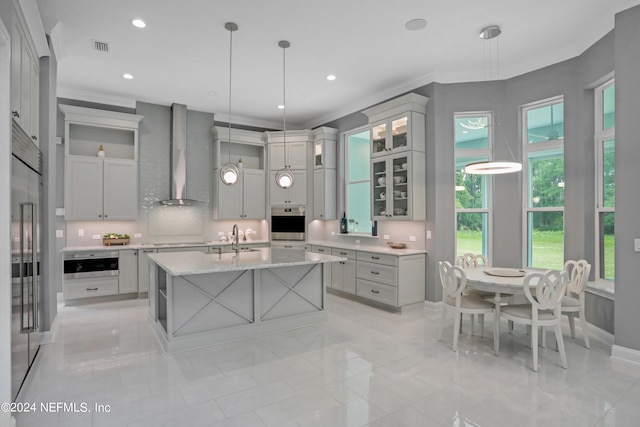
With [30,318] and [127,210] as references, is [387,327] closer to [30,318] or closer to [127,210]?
[30,318]

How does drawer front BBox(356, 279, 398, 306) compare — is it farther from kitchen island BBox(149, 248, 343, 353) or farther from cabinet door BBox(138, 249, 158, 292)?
cabinet door BBox(138, 249, 158, 292)

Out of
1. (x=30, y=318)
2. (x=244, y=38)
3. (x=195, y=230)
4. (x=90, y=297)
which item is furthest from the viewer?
(x=195, y=230)

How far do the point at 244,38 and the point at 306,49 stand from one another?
2.47 feet

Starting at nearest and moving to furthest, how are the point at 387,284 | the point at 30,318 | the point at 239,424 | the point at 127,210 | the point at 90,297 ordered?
the point at 239,424
the point at 30,318
the point at 387,284
the point at 90,297
the point at 127,210

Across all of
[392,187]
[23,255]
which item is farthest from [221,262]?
[392,187]

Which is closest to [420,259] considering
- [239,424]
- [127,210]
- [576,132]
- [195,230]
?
[576,132]

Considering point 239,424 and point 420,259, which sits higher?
point 420,259

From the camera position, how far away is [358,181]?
6609 millimetres

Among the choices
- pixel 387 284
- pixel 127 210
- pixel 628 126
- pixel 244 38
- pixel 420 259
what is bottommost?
pixel 387 284

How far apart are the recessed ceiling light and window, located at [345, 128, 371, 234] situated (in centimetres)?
264

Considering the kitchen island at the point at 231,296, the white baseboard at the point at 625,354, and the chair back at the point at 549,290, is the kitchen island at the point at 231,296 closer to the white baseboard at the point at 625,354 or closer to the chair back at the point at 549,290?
the chair back at the point at 549,290

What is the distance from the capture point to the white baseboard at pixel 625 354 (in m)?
3.24

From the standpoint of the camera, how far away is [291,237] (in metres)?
7.12

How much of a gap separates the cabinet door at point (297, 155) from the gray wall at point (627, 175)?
15.7ft
